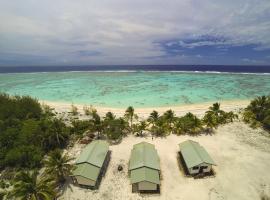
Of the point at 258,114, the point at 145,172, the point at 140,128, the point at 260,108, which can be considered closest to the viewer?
the point at 145,172

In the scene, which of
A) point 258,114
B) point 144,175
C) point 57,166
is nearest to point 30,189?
point 57,166

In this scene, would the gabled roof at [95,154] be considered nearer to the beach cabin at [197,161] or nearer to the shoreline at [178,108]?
the beach cabin at [197,161]

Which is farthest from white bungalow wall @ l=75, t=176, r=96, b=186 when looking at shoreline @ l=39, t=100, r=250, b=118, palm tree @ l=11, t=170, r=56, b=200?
shoreline @ l=39, t=100, r=250, b=118

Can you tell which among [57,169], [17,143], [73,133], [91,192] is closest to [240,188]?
[91,192]

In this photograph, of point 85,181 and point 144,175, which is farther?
point 85,181

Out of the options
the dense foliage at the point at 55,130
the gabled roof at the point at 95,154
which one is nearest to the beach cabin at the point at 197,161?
the dense foliage at the point at 55,130

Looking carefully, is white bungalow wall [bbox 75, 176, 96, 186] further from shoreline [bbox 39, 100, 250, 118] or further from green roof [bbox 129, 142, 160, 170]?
shoreline [bbox 39, 100, 250, 118]

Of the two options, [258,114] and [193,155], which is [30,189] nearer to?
[193,155]
